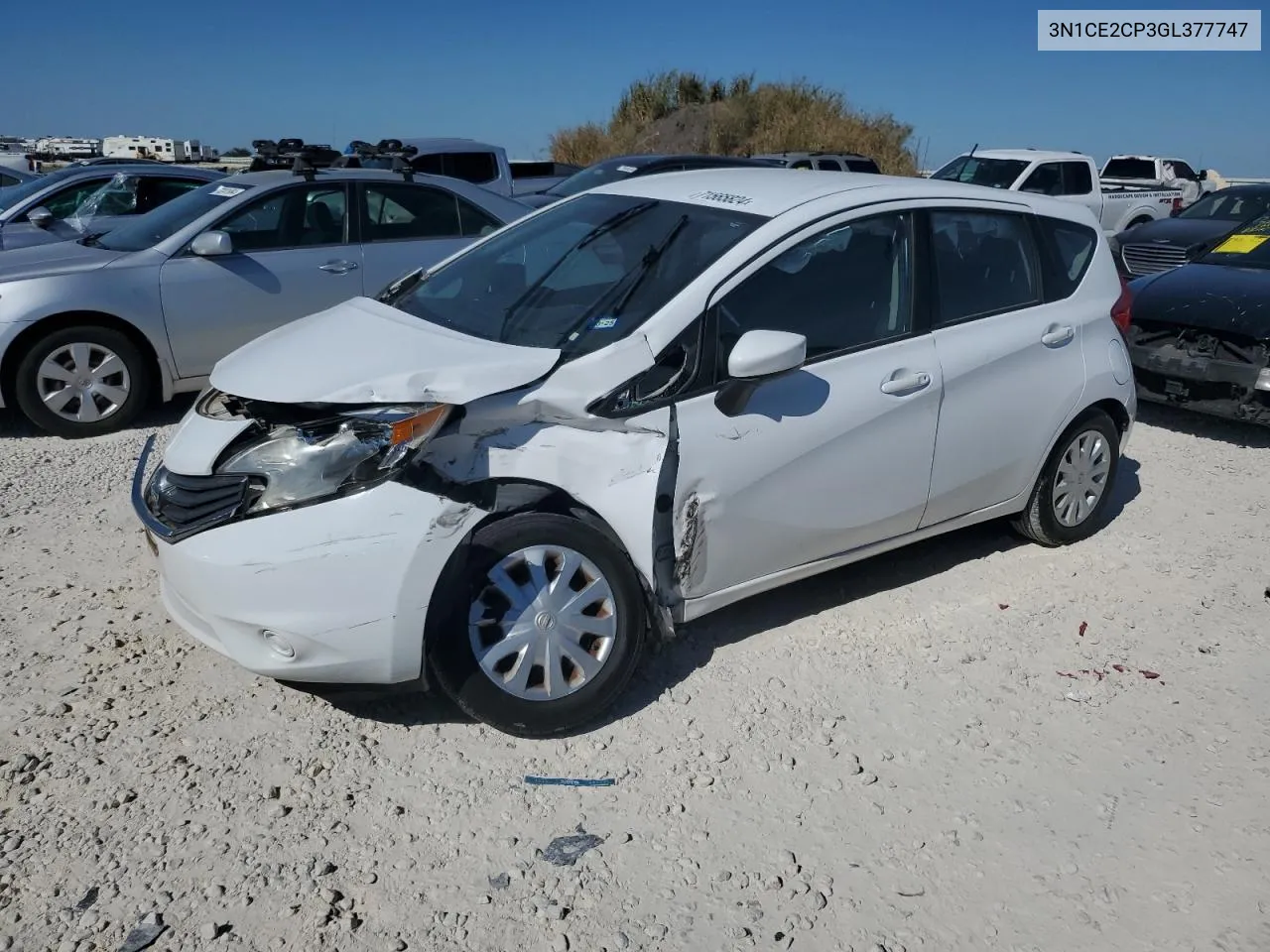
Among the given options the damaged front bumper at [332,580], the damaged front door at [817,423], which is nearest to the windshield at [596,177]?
the damaged front door at [817,423]

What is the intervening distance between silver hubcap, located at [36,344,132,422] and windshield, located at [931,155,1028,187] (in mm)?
11240

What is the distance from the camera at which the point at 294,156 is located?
7.84 meters

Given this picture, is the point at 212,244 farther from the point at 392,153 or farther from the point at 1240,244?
the point at 1240,244

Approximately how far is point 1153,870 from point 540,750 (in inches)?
72.4

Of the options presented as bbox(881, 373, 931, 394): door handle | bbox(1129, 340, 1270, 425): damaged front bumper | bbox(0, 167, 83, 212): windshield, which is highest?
bbox(0, 167, 83, 212): windshield

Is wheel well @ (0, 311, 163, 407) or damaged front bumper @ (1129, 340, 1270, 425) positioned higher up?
wheel well @ (0, 311, 163, 407)

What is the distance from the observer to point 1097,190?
1538 cm

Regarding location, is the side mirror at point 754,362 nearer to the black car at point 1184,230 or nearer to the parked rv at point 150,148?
the black car at point 1184,230

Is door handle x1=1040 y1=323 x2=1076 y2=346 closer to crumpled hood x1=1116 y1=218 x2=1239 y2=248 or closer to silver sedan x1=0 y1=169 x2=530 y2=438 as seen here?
silver sedan x1=0 y1=169 x2=530 y2=438

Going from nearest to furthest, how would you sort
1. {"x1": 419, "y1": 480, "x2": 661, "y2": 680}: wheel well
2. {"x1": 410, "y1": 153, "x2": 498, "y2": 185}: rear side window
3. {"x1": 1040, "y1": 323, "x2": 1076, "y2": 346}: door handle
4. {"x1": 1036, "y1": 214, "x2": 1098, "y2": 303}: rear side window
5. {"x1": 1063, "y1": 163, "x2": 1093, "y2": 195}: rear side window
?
{"x1": 419, "y1": 480, "x2": 661, "y2": 680}: wheel well < {"x1": 1040, "y1": 323, "x2": 1076, "y2": 346}: door handle < {"x1": 1036, "y1": 214, "x2": 1098, "y2": 303}: rear side window < {"x1": 410, "y1": 153, "x2": 498, "y2": 185}: rear side window < {"x1": 1063, "y1": 163, "x2": 1093, "y2": 195}: rear side window

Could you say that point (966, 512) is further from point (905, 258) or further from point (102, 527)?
point (102, 527)

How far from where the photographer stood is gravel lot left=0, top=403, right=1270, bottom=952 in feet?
9.34

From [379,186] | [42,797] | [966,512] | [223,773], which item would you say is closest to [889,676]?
[966,512]

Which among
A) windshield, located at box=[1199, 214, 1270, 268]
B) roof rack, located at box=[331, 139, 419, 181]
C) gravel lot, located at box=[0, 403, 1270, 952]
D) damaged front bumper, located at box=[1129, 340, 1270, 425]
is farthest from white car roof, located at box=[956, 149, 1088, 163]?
gravel lot, located at box=[0, 403, 1270, 952]
